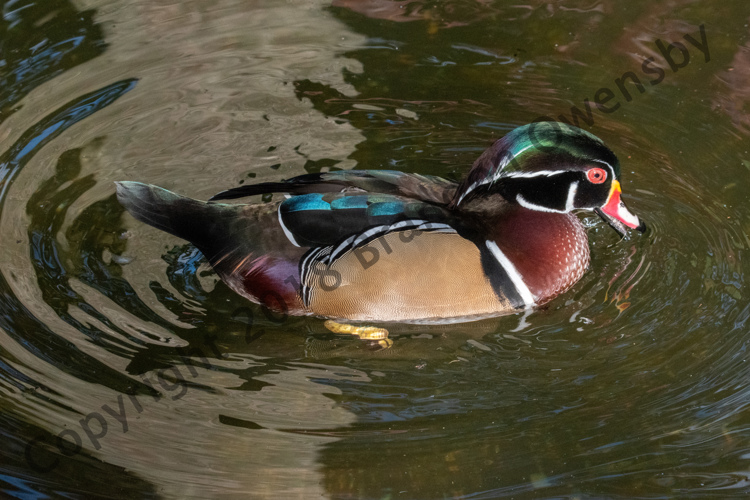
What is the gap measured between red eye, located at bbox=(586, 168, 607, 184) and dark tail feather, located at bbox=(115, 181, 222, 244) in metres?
1.83

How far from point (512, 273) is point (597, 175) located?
615mm

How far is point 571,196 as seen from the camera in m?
3.93

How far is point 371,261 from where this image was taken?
3.77 m

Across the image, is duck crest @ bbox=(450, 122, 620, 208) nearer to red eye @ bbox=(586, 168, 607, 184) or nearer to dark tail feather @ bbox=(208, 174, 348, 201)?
red eye @ bbox=(586, 168, 607, 184)

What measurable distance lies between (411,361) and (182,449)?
114 cm

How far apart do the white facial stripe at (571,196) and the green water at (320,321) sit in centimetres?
47

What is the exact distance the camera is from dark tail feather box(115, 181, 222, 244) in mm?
4039

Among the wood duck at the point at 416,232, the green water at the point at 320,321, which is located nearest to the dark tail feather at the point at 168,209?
the wood duck at the point at 416,232

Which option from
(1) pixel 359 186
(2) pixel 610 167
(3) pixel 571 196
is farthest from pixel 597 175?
(1) pixel 359 186

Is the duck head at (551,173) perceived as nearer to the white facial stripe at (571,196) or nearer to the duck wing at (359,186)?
the white facial stripe at (571,196)

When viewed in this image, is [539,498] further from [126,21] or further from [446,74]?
[126,21]

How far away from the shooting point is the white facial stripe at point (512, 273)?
3867mm

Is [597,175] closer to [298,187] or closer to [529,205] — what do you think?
[529,205]

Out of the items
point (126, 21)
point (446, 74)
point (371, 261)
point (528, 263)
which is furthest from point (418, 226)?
point (126, 21)
